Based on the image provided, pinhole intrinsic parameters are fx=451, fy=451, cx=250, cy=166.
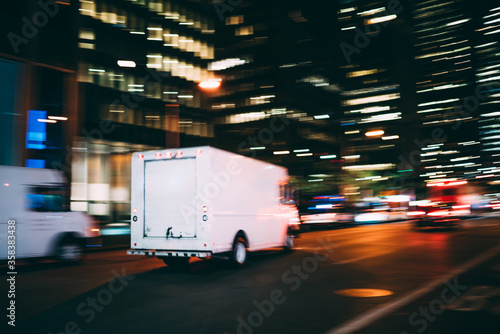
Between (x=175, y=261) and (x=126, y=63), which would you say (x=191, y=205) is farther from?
(x=126, y=63)

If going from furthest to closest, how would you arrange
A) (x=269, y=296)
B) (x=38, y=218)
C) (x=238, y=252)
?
(x=38, y=218), (x=238, y=252), (x=269, y=296)

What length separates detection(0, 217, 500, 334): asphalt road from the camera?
234 inches

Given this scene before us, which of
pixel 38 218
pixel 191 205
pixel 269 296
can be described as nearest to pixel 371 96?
pixel 191 205

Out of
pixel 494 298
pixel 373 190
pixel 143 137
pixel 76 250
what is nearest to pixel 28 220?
pixel 76 250

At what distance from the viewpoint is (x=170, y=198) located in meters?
11.3

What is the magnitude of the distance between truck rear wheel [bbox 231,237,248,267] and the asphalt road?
0.87 ft

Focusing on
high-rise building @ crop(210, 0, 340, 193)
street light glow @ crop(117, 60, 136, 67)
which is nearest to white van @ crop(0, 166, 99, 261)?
street light glow @ crop(117, 60, 136, 67)

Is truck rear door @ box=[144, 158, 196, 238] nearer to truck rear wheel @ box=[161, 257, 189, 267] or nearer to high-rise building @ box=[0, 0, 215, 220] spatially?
truck rear wheel @ box=[161, 257, 189, 267]

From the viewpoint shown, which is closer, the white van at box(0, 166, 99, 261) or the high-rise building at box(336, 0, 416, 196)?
the white van at box(0, 166, 99, 261)

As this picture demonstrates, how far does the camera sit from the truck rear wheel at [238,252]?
1187 centimetres

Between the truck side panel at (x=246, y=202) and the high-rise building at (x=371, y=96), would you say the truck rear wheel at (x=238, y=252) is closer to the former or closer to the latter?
the truck side panel at (x=246, y=202)

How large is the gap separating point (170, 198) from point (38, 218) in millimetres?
3926

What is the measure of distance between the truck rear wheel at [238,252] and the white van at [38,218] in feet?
15.7

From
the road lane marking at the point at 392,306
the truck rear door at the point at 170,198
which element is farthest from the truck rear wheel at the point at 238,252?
the road lane marking at the point at 392,306
